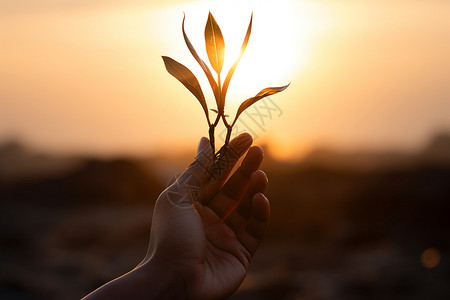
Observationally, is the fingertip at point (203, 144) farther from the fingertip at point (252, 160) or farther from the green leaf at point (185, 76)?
the fingertip at point (252, 160)

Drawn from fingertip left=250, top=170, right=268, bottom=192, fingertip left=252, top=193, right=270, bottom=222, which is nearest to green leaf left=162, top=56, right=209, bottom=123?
fingertip left=250, top=170, right=268, bottom=192

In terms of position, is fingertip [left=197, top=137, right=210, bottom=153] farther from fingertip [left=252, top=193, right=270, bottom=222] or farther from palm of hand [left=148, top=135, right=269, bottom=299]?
fingertip [left=252, top=193, right=270, bottom=222]

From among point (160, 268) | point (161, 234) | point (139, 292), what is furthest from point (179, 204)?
point (139, 292)

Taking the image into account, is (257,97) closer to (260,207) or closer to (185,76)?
(185,76)

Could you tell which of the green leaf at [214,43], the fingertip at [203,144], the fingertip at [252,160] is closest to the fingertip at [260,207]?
the fingertip at [252,160]

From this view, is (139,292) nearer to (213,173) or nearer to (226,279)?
(226,279)

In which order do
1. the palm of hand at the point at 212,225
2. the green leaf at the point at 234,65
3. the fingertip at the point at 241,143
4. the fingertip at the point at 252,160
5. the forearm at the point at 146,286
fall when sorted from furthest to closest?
the fingertip at the point at 252,160, the fingertip at the point at 241,143, the palm of hand at the point at 212,225, the forearm at the point at 146,286, the green leaf at the point at 234,65
